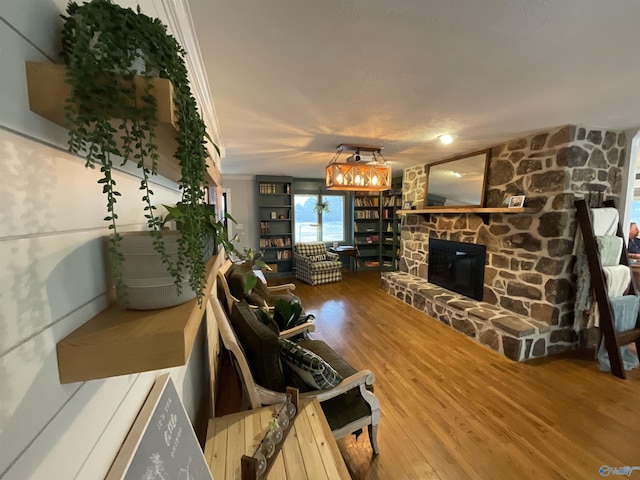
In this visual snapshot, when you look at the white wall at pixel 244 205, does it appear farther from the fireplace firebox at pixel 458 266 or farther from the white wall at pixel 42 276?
the white wall at pixel 42 276

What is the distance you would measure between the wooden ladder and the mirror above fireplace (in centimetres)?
101

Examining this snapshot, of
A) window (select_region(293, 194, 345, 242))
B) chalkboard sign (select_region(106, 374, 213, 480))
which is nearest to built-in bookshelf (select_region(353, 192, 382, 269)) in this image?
window (select_region(293, 194, 345, 242))

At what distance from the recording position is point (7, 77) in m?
0.38

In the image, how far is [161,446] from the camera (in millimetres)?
725

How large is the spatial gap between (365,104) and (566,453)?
2.67 m

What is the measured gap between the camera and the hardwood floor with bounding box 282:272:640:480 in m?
1.64

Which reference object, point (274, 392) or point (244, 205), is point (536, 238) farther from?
point (244, 205)

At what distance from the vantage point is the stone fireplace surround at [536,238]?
2727 millimetres

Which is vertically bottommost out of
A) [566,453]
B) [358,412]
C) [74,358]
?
[566,453]

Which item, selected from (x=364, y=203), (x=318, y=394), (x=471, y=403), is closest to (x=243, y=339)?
(x=318, y=394)

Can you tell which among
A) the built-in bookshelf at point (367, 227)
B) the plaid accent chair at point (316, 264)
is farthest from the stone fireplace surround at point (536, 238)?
the built-in bookshelf at point (367, 227)

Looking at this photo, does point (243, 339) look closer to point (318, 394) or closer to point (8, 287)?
point (318, 394)

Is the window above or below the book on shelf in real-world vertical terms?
below

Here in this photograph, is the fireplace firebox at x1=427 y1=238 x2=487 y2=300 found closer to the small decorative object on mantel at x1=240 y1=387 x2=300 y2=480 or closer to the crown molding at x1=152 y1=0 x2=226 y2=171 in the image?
the small decorative object on mantel at x1=240 y1=387 x2=300 y2=480
